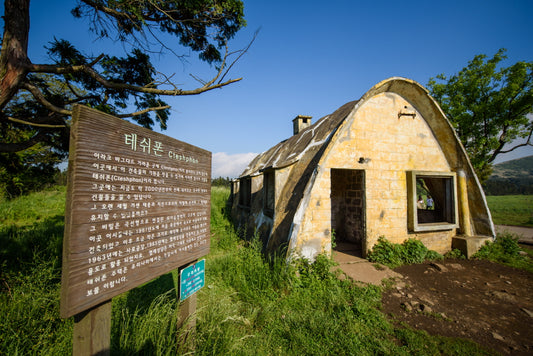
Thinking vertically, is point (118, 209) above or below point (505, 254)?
above

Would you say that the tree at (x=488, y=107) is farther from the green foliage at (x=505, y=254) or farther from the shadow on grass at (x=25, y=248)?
the shadow on grass at (x=25, y=248)

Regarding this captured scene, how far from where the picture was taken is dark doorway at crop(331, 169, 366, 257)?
306 inches

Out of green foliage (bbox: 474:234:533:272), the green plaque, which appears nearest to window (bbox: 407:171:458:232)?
green foliage (bbox: 474:234:533:272)

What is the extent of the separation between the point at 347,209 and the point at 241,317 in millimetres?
6759

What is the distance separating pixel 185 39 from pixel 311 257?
18.7 ft

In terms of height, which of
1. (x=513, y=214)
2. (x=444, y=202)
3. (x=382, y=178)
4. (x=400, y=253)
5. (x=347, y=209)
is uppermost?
(x=382, y=178)

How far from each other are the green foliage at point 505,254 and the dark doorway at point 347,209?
3.41 metres

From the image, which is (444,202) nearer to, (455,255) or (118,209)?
(455,255)

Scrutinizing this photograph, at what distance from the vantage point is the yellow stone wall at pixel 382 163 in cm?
528

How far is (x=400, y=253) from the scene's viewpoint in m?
5.96

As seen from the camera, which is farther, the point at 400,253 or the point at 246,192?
the point at 246,192

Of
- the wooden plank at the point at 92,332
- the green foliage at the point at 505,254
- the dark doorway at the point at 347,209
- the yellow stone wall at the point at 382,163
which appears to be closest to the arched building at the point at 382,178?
the yellow stone wall at the point at 382,163

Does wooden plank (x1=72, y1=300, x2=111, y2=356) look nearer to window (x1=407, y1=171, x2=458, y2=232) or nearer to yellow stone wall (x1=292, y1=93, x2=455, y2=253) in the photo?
yellow stone wall (x1=292, y1=93, x2=455, y2=253)

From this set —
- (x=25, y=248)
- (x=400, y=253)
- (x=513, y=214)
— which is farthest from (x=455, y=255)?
(x=513, y=214)
